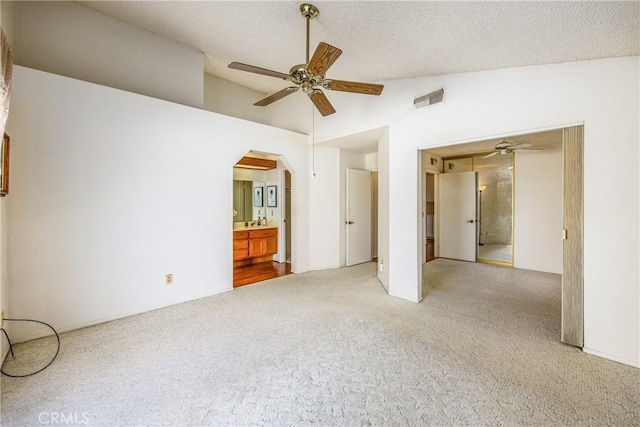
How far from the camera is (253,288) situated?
4094 millimetres

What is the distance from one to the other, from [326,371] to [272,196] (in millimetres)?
4494

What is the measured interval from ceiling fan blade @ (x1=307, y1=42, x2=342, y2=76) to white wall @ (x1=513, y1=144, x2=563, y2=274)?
504 centimetres

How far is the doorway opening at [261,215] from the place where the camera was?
5.48 m

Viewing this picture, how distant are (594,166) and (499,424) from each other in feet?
7.18

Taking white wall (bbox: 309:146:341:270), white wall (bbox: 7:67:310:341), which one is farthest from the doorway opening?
white wall (bbox: 7:67:310:341)

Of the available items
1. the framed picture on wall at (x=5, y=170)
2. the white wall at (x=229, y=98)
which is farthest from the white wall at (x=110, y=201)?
the white wall at (x=229, y=98)

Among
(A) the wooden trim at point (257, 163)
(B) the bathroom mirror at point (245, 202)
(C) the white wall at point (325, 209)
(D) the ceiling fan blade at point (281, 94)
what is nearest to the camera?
(D) the ceiling fan blade at point (281, 94)

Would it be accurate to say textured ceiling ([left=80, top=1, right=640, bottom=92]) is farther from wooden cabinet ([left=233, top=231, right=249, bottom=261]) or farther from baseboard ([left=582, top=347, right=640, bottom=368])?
wooden cabinet ([left=233, top=231, right=249, bottom=261])

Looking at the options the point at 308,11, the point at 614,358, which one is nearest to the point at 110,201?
the point at 308,11

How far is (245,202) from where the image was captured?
627 cm

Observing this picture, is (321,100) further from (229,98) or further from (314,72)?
(229,98)

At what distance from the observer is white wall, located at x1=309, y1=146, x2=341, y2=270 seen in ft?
16.7

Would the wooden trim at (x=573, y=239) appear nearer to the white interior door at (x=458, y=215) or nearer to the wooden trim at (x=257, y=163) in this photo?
the white interior door at (x=458, y=215)

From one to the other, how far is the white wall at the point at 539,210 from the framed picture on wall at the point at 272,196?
4984mm
